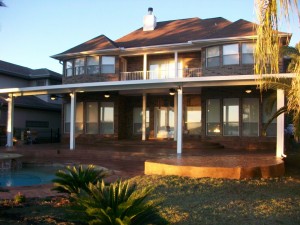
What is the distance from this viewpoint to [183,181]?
928cm

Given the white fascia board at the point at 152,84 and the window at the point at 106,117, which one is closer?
the white fascia board at the point at 152,84

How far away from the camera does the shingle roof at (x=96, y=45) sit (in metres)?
22.4

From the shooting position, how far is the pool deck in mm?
9898

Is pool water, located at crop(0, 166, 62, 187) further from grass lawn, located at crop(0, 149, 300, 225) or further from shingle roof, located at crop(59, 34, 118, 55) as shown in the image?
shingle roof, located at crop(59, 34, 118, 55)

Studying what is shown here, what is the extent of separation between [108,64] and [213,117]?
7358 millimetres

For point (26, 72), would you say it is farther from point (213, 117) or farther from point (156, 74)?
point (213, 117)

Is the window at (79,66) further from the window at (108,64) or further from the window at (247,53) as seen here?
the window at (247,53)

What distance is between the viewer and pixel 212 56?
19.7 meters

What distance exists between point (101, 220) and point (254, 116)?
15.7 metres

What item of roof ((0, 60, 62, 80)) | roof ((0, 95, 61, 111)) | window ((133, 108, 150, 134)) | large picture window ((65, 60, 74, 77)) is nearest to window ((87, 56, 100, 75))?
large picture window ((65, 60, 74, 77))

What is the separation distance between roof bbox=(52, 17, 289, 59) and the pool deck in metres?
6.25

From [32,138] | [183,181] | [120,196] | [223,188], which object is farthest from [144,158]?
[32,138]

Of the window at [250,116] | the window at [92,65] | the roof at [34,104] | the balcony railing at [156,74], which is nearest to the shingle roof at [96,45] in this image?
the window at [92,65]

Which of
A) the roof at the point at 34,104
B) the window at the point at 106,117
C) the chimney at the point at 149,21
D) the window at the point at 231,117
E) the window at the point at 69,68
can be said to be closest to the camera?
the window at the point at 231,117
